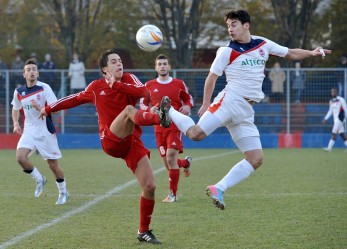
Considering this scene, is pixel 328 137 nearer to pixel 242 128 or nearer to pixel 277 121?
pixel 277 121

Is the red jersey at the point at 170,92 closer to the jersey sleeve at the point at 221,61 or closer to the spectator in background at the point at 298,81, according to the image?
the jersey sleeve at the point at 221,61

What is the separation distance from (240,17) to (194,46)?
22.4 meters

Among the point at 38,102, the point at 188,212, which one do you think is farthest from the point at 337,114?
the point at 188,212

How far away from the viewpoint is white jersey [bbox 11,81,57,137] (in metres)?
11.9

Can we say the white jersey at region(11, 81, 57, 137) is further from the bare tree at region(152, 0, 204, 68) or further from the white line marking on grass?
the bare tree at region(152, 0, 204, 68)

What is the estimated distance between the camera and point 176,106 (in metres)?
12.6

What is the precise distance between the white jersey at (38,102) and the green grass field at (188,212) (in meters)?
1.00

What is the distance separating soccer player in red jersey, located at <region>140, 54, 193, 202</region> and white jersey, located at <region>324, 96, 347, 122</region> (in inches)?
499

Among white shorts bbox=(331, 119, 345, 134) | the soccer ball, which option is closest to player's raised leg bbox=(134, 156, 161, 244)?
the soccer ball

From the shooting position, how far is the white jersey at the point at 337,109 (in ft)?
81.4

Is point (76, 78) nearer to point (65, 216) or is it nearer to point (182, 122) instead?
point (65, 216)

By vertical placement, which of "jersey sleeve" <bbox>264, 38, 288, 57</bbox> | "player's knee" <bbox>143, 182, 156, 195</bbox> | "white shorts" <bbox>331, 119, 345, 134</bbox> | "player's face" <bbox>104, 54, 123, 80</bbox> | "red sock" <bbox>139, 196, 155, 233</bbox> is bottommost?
"white shorts" <bbox>331, 119, 345, 134</bbox>

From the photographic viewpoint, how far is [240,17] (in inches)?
347

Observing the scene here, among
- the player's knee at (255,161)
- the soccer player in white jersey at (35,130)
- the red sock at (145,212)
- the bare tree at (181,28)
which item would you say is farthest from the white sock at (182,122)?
the bare tree at (181,28)
